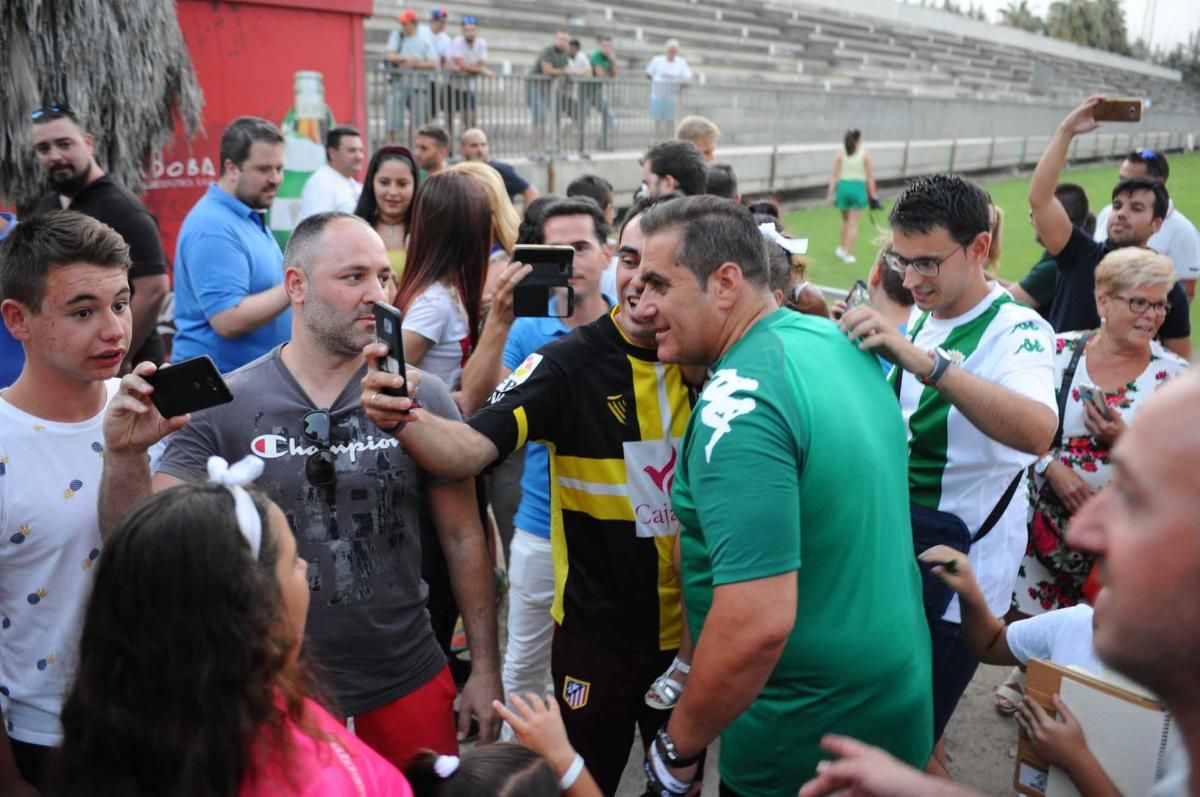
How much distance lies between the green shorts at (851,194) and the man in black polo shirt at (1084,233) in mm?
8233

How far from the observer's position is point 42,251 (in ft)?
8.29

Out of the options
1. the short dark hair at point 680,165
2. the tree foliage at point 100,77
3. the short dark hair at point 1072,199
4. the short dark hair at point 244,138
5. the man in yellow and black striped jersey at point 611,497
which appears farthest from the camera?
the short dark hair at point 1072,199

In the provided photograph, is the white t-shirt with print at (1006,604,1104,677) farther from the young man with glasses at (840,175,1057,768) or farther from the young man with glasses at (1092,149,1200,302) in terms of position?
the young man with glasses at (1092,149,1200,302)

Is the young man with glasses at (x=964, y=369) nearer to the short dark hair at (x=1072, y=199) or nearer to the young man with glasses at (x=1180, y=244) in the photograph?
the young man with glasses at (x=1180, y=244)

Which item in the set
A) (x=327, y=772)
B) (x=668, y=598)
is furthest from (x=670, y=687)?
(x=327, y=772)

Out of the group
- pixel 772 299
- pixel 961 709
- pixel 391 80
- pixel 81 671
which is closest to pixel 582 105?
pixel 391 80

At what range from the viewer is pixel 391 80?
12602 mm

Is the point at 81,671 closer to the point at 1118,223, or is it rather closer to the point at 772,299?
the point at 772,299

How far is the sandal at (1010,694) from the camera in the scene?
Result: 4.20m

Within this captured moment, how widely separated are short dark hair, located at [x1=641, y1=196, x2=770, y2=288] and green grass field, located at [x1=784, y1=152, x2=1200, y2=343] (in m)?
6.93

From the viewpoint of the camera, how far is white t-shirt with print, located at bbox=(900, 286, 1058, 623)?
9.75 ft

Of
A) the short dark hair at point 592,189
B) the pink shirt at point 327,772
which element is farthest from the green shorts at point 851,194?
the pink shirt at point 327,772

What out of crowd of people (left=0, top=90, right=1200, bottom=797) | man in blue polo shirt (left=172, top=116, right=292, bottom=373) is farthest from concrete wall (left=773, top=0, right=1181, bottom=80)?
crowd of people (left=0, top=90, right=1200, bottom=797)

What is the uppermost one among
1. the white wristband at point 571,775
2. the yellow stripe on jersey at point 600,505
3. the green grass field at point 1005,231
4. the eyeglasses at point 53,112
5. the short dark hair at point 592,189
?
the eyeglasses at point 53,112
